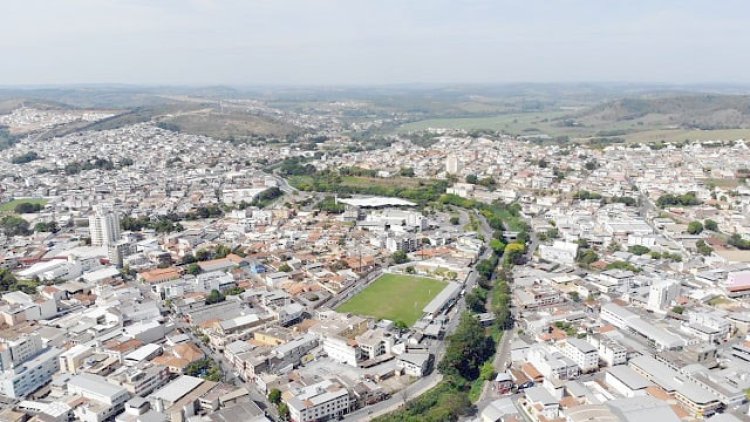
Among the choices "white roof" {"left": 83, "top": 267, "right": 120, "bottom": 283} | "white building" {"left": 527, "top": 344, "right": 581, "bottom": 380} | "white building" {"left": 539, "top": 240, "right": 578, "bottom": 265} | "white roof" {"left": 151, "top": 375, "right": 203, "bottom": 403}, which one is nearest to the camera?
"white roof" {"left": 151, "top": 375, "right": 203, "bottom": 403}

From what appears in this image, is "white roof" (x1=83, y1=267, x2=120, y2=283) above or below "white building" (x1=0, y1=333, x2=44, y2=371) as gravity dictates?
below

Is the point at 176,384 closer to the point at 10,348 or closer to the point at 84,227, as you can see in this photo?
the point at 10,348

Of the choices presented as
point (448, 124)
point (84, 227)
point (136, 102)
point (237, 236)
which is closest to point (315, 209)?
point (237, 236)

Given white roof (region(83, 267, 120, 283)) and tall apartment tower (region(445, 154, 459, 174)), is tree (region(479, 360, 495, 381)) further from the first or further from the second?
tall apartment tower (region(445, 154, 459, 174))

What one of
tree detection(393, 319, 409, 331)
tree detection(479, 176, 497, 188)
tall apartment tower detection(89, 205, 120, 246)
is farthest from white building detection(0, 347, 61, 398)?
tree detection(479, 176, 497, 188)

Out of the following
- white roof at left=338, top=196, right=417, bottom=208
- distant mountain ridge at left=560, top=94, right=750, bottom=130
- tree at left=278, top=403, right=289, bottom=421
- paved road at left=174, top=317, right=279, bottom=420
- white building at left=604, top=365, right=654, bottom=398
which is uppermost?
distant mountain ridge at left=560, top=94, right=750, bottom=130

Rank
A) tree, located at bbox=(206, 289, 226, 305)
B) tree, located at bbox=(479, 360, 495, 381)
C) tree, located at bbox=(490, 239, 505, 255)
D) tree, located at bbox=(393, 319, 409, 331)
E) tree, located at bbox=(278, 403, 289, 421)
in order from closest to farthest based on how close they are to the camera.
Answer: tree, located at bbox=(278, 403, 289, 421) → tree, located at bbox=(479, 360, 495, 381) → tree, located at bbox=(393, 319, 409, 331) → tree, located at bbox=(206, 289, 226, 305) → tree, located at bbox=(490, 239, 505, 255)

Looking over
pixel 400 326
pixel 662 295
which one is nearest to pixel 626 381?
pixel 662 295

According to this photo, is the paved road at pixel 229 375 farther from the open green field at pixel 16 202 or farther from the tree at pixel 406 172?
the tree at pixel 406 172
